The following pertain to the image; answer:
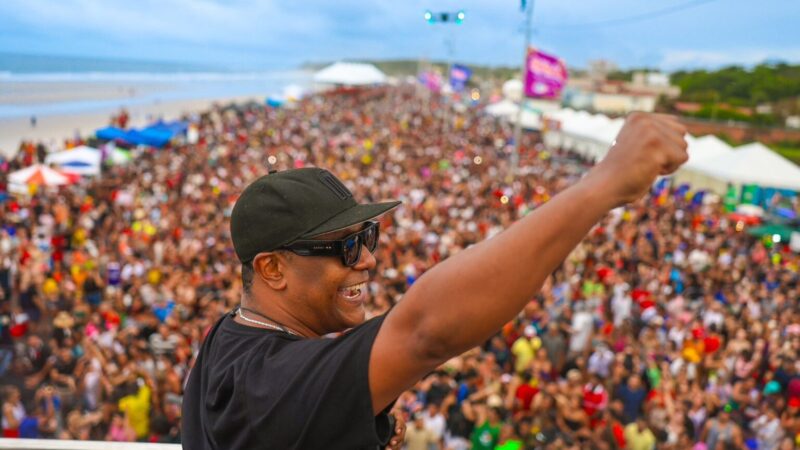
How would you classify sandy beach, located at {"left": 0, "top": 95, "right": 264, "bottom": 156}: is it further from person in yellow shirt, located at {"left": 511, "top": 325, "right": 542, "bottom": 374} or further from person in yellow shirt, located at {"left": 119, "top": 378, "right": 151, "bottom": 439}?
person in yellow shirt, located at {"left": 511, "top": 325, "right": 542, "bottom": 374}

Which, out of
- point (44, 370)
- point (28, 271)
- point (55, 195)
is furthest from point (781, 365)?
point (55, 195)

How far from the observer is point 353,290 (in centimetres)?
133

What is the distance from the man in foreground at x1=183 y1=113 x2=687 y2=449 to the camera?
2.85ft

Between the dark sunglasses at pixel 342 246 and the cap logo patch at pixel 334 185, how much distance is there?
0.08m

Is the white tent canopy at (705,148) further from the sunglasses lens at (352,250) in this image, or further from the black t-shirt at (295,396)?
the black t-shirt at (295,396)

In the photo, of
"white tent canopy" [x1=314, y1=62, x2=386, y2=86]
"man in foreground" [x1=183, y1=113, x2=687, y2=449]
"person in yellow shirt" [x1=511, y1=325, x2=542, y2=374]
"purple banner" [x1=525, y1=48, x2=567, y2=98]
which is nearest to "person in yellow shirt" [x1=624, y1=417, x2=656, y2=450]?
"person in yellow shirt" [x1=511, y1=325, x2=542, y2=374]

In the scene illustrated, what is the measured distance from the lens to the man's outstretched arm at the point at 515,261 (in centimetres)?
86

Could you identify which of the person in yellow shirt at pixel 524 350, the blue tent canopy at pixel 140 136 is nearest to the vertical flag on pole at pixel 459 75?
the blue tent canopy at pixel 140 136

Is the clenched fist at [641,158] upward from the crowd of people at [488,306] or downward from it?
upward

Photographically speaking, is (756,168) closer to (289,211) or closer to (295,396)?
(289,211)

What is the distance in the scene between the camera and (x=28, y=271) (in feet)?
30.5

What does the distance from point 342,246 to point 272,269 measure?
0.15m

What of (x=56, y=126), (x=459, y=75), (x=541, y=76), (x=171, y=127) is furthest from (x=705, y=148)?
(x=56, y=126)

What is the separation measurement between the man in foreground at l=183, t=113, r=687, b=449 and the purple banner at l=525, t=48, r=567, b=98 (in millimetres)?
17699
